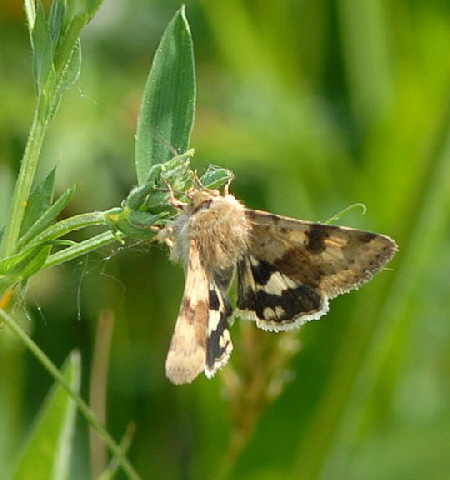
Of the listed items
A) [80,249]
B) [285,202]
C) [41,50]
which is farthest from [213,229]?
[285,202]

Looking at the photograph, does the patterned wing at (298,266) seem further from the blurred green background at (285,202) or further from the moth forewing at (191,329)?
the blurred green background at (285,202)

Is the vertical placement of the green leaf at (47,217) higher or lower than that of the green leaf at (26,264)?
higher

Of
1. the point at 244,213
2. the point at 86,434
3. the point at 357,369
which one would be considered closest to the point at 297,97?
the point at 357,369

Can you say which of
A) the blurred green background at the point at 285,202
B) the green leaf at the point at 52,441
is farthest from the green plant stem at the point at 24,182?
the blurred green background at the point at 285,202

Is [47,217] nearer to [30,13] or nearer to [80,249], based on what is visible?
[80,249]

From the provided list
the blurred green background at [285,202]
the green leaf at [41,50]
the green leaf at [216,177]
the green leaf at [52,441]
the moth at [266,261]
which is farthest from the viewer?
the blurred green background at [285,202]

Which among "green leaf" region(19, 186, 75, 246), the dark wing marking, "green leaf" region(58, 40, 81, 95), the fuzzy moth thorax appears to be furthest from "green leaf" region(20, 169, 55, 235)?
the dark wing marking

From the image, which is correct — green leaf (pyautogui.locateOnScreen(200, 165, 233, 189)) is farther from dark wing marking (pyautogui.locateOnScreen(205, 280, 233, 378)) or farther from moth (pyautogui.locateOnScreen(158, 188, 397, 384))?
dark wing marking (pyautogui.locateOnScreen(205, 280, 233, 378))
